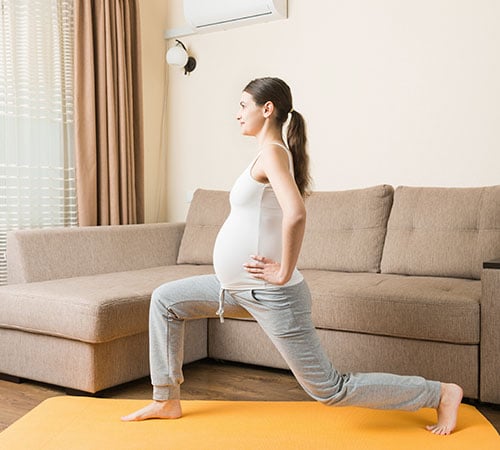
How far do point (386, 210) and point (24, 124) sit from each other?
1959 millimetres

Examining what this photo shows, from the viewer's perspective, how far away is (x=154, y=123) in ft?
15.0

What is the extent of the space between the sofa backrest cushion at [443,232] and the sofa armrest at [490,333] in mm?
533

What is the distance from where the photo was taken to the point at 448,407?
221 cm

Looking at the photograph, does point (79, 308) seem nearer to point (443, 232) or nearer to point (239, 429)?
point (239, 429)

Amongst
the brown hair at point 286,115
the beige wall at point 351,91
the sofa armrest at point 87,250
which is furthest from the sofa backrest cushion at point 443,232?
the sofa armrest at point 87,250

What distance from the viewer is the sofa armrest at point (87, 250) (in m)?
3.15

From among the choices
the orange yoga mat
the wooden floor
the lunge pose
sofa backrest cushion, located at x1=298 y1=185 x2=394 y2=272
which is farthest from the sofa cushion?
the lunge pose

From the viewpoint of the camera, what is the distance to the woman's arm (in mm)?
1975

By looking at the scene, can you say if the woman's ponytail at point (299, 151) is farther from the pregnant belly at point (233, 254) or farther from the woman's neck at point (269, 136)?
the pregnant belly at point (233, 254)

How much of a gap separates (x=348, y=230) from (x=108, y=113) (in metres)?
1.58

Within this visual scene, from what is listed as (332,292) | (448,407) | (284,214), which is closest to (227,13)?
(332,292)

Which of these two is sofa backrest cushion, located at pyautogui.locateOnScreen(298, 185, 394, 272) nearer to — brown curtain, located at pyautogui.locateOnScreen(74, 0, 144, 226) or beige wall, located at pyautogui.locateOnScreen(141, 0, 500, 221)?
beige wall, located at pyautogui.locateOnScreen(141, 0, 500, 221)

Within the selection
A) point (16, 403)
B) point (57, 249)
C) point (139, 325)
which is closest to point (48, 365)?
point (16, 403)

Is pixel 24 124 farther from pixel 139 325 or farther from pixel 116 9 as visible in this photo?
pixel 139 325
